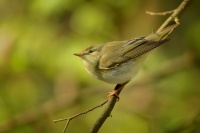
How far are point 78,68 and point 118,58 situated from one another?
4.17 ft

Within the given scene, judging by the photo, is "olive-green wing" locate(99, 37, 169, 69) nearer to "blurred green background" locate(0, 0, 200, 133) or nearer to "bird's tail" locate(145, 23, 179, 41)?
"bird's tail" locate(145, 23, 179, 41)

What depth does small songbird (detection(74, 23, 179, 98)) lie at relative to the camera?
168 inches

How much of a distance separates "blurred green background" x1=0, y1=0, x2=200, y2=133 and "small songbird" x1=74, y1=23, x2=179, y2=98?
3.65ft

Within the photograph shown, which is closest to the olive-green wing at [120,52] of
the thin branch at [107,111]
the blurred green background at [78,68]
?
the thin branch at [107,111]

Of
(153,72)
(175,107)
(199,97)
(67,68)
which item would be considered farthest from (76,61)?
(199,97)

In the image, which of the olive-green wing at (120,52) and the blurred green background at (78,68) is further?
the blurred green background at (78,68)

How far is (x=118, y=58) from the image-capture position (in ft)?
14.8

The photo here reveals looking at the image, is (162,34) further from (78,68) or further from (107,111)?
(78,68)

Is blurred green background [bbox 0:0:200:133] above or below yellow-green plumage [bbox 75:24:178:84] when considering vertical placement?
above

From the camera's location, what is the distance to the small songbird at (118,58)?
4277mm

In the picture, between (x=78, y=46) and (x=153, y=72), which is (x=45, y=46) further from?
(x=153, y=72)

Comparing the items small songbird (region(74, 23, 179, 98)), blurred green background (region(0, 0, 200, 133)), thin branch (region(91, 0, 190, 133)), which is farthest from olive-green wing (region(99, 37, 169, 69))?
blurred green background (region(0, 0, 200, 133))

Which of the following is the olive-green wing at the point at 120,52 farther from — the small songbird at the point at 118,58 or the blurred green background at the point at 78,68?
the blurred green background at the point at 78,68

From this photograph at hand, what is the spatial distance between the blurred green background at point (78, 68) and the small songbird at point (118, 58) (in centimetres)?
111
